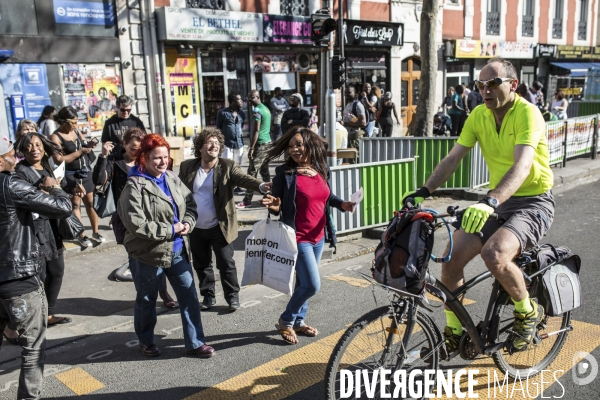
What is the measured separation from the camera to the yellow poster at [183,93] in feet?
47.3

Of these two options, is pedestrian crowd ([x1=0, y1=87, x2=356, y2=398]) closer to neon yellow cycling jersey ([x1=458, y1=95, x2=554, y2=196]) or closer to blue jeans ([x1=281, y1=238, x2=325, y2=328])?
blue jeans ([x1=281, y1=238, x2=325, y2=328])

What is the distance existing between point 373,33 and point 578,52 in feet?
52.9

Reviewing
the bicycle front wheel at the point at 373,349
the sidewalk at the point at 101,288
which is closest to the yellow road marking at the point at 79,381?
the sidewalk at the point at 101,288

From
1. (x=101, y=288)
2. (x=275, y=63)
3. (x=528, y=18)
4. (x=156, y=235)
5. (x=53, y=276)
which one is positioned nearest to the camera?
(x=156, y=235)

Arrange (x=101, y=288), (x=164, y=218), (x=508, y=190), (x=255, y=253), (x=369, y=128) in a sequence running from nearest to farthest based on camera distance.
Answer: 1. (x=508, y=190)
2. (x=164, y=218)
3. (x=255, y=253)
4. (x=101, y=288)
5. (x=369, y=128)

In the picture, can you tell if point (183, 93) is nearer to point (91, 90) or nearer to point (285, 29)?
point (91, 90)

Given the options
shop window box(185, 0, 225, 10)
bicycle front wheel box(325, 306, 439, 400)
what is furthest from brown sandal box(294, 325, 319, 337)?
shop window box(185, 0, 225, 10)

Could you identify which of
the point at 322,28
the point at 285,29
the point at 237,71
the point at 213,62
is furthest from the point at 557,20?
the point at 322,28

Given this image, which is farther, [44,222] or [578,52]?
[578,52]

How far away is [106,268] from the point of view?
21.7 ft

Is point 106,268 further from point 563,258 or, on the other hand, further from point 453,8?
point 453,8

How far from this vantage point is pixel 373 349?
3.17m

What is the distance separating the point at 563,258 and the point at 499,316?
0.63 m

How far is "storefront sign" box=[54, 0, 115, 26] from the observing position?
1210 cm
